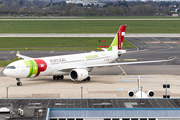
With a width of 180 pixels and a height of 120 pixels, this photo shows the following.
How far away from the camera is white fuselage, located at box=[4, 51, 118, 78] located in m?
48.1

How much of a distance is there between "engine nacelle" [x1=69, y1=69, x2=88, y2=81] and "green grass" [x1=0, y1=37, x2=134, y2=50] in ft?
136

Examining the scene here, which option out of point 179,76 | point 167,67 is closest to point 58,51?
point 167,67

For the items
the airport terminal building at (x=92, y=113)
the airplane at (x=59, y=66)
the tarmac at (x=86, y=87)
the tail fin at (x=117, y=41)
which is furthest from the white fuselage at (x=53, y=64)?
the airport terminal building at (x=92, y=113)

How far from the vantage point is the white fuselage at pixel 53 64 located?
48094 mm

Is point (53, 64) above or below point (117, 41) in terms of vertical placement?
below

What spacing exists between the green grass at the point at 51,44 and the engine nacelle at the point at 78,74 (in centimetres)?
4153

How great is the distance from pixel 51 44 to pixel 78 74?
53027 millimetres

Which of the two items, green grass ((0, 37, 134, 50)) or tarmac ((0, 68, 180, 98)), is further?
green grass ((0, 37, 134, 50))

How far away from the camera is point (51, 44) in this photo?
102 m

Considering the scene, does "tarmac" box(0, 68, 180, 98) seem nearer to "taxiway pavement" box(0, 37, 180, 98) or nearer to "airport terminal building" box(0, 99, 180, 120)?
"taxiway pavement" box(0, 37, 180, 98)

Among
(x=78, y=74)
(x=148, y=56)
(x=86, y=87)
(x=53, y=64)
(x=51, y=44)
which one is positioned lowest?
(x=86, y=87)

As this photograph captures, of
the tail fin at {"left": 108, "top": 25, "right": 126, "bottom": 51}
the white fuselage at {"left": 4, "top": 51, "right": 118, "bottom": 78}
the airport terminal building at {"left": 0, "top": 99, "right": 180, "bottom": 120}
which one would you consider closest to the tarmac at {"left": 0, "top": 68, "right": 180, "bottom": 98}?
the white fuselage at {"left": 4, "top": 51, "right": 118, "bottom": 78}

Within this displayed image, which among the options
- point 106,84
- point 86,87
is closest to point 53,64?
point 86,87

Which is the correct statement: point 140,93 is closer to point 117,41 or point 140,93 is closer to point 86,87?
point 86,87
